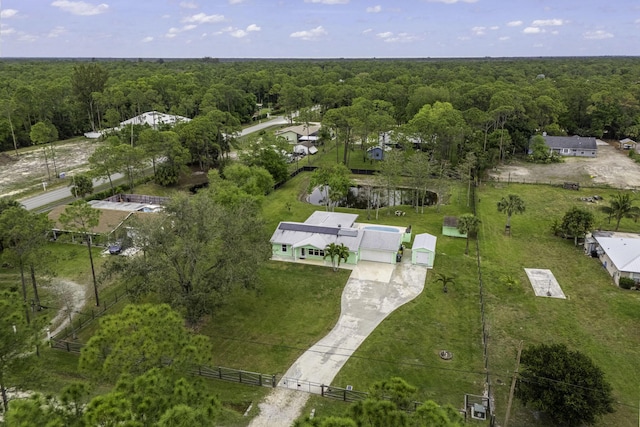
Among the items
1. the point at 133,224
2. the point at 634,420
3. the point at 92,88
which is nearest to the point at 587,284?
the point at 634,420

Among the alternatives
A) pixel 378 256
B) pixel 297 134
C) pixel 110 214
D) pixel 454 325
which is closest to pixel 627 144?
pixel 297 134

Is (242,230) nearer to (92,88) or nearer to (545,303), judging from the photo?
(545,303)

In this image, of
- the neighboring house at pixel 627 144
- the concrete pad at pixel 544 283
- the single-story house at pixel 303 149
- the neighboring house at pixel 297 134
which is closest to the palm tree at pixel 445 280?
the concrete pad at pixel 544 283

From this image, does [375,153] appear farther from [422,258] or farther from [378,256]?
[422,258]

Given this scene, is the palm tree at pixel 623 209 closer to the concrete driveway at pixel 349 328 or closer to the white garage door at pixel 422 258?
the white garage door at pixel 422 258

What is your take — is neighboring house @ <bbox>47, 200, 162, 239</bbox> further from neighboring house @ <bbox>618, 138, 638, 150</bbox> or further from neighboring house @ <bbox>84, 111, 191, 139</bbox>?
neighboring house @ <bbox>618, 138, 638, 150</bbox>

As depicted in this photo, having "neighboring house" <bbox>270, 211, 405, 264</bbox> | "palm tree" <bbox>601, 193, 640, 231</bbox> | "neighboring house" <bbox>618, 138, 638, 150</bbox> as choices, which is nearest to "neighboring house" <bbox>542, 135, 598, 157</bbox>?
"neighboring house" <bbox>618, 138, 638, 150</bbox>

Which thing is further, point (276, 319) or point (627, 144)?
point (627, 144)
